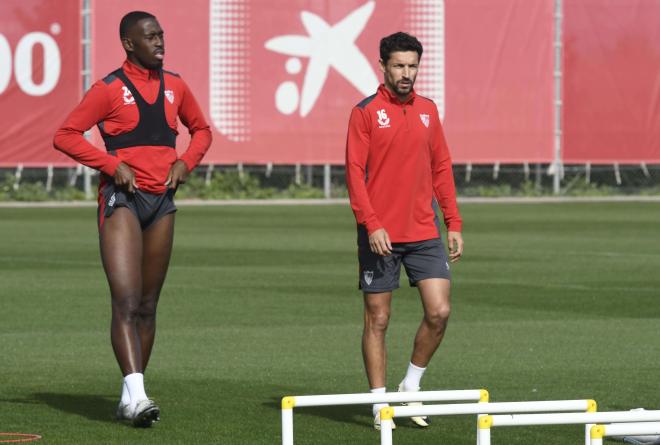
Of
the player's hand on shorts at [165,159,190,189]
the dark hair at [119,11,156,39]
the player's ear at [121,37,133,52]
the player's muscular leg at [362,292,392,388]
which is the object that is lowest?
Answer: the player's muscular leg at [362,292,392,388]

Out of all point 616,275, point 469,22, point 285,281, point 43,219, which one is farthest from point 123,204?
point 469,22

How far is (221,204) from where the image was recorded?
3934 centimetres

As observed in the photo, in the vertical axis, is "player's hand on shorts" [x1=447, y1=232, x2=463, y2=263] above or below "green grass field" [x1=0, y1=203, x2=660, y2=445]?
above

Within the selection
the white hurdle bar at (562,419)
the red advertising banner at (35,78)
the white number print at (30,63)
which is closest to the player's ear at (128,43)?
the white hurdle bar at (562,419)

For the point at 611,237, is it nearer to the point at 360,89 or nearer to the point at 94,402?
the point at 360,89

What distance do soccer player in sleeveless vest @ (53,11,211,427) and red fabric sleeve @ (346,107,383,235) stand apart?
39.2 inches

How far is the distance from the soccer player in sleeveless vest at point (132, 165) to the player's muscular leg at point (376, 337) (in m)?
1.22

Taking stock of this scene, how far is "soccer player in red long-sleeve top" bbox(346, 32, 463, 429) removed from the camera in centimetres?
948

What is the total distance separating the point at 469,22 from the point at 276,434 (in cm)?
3319

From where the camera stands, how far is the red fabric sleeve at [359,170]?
30.7 feet

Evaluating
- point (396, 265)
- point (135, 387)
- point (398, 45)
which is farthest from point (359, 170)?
point (135, 387)

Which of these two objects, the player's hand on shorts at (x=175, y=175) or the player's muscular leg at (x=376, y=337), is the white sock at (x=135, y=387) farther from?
the player's muscular leg at (x=376, y=337)

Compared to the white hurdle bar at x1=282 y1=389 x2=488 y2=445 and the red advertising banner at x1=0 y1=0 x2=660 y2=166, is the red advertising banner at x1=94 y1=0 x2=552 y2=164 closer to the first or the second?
the red advertising banner at x1=0 y1=0 x2=660 y2=166

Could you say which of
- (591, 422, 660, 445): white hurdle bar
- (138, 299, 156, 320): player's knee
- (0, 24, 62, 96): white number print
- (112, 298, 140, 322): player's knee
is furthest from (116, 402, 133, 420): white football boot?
(0, 24, 62, 96): white number print
